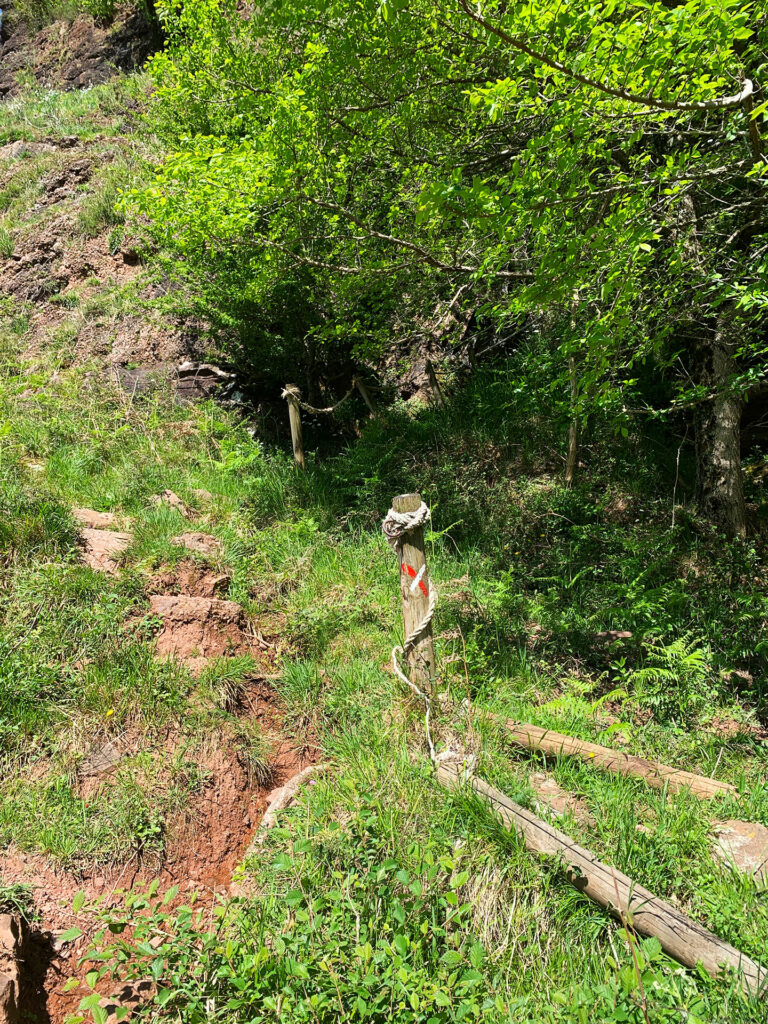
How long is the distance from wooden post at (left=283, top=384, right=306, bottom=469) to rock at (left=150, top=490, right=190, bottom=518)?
1.54 metres

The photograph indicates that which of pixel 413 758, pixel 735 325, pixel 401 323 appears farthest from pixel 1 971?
pixel 401 323

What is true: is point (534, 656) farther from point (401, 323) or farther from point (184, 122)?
point (184, 122)

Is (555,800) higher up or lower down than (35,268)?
lower down

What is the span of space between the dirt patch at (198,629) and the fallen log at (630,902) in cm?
208

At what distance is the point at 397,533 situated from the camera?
2951mm

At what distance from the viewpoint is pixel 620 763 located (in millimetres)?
2941

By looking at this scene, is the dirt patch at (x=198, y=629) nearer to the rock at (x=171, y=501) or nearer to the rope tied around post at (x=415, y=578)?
the rock at (x=171, y=501)

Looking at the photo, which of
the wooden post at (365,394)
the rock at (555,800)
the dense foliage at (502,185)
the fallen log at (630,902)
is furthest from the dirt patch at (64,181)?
the fallen log at (630,902)

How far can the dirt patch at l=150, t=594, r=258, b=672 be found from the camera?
3.85 m

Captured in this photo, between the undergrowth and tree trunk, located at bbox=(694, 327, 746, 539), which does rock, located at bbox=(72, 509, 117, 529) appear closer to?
the undergrowth

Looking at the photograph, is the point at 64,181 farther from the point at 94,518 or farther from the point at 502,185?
the point at 502,185

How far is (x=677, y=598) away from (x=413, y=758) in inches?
105

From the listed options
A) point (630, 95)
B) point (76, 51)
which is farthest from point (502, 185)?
point (76, 51)

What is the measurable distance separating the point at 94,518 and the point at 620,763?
443 centimetres
